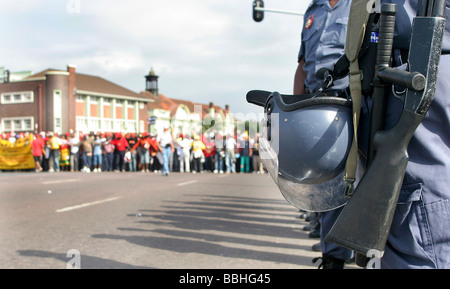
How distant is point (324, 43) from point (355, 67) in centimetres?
139

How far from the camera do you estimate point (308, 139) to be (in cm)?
130

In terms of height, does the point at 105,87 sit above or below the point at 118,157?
above

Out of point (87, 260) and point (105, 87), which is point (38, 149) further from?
point (105, 87)

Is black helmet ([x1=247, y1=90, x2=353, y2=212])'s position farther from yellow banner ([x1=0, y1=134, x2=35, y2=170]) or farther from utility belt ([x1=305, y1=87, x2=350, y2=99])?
yellow banner ([x1=0, y1=134, x2=35, y2=170])

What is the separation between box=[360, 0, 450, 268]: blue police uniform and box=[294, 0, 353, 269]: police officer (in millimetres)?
1143

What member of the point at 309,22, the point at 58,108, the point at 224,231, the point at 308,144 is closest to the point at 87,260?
the point at 224,231

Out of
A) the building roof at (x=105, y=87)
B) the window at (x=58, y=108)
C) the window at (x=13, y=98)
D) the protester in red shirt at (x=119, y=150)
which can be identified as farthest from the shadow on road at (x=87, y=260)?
the protester in red shirt at (x=119, y=150)

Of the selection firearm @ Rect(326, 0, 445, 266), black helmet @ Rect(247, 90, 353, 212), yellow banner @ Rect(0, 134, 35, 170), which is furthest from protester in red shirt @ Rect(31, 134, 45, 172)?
firearm @ Rect(326, 0, 445, 266)

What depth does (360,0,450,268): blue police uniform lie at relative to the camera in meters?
1.31

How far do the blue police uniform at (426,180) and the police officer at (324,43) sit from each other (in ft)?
3.75

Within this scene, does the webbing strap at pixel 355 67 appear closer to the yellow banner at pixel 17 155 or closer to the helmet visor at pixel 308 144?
the helmet visor at pixel 308 144

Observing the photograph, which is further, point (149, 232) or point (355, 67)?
point (149, 232)

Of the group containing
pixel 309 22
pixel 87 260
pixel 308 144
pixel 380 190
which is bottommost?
pixel 87 260
